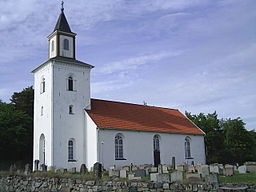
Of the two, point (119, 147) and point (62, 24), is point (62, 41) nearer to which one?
point (62, 24)

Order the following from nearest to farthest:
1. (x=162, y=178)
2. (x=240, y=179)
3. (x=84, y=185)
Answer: (x=162, y=178) → (x=240, y=179) → (x=84, y=185)

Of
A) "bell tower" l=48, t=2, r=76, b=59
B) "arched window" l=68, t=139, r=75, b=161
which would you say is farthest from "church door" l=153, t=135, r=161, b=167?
"bell tower" l=48, t=2, r=76, b=59

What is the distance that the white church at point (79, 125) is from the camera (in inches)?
1053

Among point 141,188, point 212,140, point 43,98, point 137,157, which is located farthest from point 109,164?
point 212,140

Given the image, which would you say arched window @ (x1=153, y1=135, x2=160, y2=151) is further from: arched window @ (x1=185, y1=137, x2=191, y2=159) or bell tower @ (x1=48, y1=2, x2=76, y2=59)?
bell tower @ (x1=48, y1=2, x2=76, y2=59)

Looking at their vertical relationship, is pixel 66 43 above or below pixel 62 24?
below

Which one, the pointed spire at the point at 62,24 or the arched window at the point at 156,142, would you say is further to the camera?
the arched window at the point at 156,142

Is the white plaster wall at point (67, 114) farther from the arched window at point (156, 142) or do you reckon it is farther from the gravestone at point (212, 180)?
the gravestone at point (212, 180)

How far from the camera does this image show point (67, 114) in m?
27.7

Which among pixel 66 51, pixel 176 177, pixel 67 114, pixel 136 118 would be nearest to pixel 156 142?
pixel 136 118

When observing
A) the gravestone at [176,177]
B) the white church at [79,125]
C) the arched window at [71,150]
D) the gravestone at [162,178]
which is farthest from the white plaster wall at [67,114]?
the gravestone at [176,177]

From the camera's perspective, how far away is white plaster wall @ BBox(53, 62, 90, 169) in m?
26.6

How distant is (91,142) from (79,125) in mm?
2039

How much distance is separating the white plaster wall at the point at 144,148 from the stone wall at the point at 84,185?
859 centimetres
